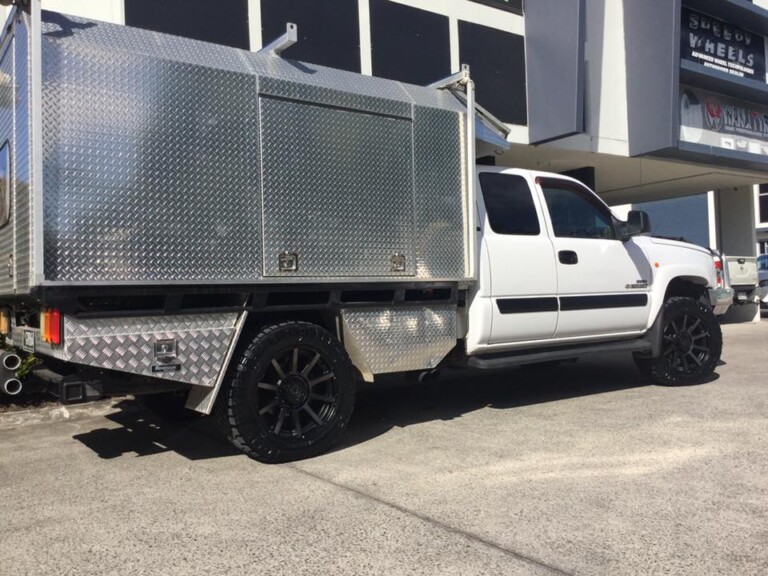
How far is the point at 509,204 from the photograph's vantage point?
19.8 ft

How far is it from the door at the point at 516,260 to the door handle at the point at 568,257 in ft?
0.39

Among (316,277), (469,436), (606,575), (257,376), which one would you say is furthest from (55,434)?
(606,575)

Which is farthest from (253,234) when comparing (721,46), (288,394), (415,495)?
(721,46)

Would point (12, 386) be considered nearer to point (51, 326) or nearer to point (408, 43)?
point (51, 326)

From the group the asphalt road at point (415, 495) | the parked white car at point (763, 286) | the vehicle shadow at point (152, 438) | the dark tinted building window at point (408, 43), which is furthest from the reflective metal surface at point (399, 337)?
the parked white car at point (763, 286)

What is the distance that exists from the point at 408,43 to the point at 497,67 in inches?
72.9

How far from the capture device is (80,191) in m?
3.94

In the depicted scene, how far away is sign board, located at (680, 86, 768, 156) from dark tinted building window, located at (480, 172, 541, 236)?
8.20 metres

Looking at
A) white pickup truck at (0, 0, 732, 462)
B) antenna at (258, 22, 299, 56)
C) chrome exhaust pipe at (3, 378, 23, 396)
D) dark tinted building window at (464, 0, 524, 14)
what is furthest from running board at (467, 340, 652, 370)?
dark tinted building window at (464, 0, 524, 14)

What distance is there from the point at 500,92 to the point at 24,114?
823cm

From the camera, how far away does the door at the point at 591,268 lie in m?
6.20

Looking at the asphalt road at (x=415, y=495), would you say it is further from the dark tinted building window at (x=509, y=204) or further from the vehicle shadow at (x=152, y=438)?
the dark tinted building window at (x=509, y=204)

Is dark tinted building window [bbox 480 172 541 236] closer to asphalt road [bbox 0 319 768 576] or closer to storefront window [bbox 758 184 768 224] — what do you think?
asphalt road [bbox 0 319 768 576]

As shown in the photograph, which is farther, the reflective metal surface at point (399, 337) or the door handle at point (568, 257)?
the door handle at point (568, 257)
